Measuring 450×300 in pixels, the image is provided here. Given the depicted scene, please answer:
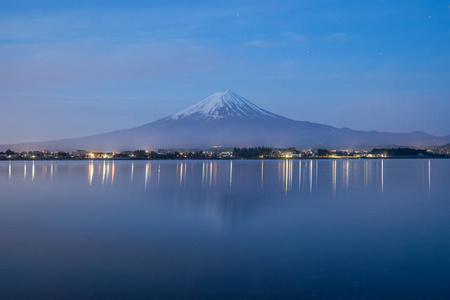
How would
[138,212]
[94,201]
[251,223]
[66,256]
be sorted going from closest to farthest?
[66,256], [251,223], [138,212], [94,201]

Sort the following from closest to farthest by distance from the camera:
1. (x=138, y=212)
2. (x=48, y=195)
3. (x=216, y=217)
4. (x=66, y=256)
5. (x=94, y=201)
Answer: (x=66, y=256), (x=216, y=217), (x=138, y=212), (x=94, y=201), (x=48, y=195)

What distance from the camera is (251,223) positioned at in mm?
9469

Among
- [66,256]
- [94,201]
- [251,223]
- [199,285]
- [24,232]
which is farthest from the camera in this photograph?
[94,201]

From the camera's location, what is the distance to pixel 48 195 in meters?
16.0

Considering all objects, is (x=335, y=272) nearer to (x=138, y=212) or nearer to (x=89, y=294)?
(x=89, y=294)

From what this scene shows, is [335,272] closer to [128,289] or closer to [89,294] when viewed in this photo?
[128,289]

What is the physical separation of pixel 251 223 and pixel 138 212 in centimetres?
349

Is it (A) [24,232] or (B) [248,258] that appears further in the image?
(A) [24,232]

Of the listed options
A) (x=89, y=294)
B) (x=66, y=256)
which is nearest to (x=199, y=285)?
(x=89, y=294)

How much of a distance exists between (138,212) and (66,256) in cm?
499

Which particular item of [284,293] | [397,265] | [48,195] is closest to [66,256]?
[284,293]

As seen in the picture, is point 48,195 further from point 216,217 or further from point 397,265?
point 397,265

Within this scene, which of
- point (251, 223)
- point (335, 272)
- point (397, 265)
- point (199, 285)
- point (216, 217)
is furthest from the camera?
point (216, 217)

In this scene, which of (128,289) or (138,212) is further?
(138,212)
